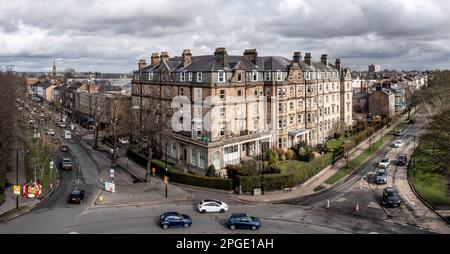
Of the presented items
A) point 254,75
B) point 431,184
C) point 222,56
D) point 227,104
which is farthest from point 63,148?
point 431,184

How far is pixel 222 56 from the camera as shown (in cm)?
5406

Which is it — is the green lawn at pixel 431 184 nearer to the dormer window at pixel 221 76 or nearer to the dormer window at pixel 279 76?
the dormer window at pixel 279 76

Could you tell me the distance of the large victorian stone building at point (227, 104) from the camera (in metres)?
51.8

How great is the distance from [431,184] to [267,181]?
66.8 feet

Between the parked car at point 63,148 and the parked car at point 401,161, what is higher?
the parked car at point 63,148

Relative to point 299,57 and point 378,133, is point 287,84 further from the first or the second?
point 378,133

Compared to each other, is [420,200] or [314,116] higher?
[314,116]

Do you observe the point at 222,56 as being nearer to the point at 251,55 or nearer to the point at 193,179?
the point at 251,55

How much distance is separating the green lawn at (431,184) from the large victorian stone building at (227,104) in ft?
60.9

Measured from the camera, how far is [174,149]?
56.4 metres

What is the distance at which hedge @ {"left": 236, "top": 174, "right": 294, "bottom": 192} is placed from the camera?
44.7m

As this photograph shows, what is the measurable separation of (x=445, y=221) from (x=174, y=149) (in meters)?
34.8

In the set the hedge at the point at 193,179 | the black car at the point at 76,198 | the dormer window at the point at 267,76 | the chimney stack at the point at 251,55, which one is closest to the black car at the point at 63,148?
the hedge at the point at 193,179
